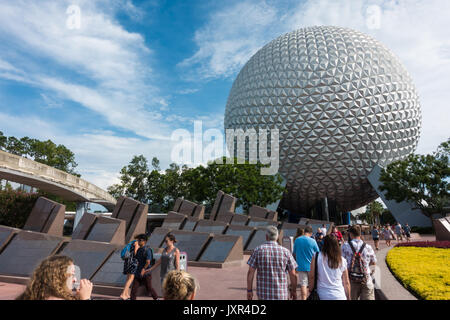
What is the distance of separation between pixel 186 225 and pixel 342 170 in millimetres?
21850

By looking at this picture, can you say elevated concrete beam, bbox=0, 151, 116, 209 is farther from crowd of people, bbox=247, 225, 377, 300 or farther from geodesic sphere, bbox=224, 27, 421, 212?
crowd of people, bbox=247, 225, 377, 300

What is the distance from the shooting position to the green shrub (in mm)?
25391

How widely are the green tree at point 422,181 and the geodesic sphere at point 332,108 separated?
3351mm

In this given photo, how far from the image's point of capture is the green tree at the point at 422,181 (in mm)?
28016

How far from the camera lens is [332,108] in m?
30.4

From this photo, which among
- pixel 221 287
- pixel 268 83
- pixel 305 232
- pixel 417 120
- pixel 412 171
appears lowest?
pixel 221 287

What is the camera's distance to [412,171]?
94.4 ft

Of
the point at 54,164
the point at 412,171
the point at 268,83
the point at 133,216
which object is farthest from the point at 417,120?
the point at 54,164

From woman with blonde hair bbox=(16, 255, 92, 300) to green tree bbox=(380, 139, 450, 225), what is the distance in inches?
1256

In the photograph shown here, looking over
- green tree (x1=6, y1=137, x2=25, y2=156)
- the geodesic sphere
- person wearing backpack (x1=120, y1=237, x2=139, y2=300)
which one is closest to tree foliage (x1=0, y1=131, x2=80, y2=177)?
green tree (x1=6, y1=137, x2=25, y2=156)

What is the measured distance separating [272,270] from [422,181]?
29.8 meters

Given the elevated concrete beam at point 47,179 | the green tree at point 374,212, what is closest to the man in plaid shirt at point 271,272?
the elevated concrete beam at point 47,179
